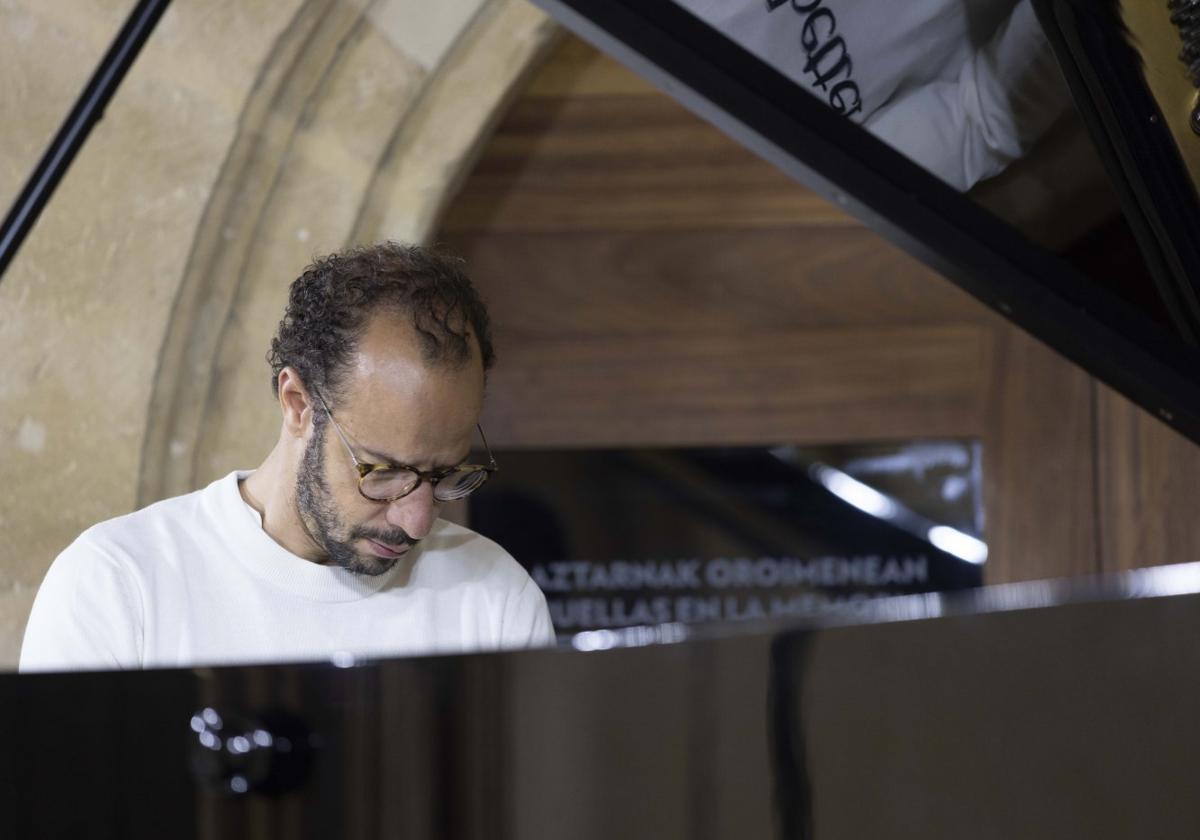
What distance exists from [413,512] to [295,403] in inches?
6.6

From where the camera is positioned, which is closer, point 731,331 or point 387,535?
point 387,535

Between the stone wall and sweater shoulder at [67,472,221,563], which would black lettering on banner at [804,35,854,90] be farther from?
the stone wall

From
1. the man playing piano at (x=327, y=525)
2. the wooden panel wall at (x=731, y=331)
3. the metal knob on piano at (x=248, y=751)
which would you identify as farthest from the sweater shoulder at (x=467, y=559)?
the wooden panel wall at (x=731, y=331)

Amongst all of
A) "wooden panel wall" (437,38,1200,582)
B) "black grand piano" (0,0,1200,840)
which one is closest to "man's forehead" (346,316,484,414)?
"black grand piano" (0,0,1200,840)

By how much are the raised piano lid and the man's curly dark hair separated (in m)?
0.55

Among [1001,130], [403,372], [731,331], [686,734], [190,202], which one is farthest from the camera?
[731,331]

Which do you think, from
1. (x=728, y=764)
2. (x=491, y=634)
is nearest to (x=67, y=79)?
(x=491, y=634)

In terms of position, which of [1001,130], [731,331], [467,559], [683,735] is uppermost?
[731,331]

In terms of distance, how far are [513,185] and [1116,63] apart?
1175 millimetres

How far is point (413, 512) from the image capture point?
45.1 inches

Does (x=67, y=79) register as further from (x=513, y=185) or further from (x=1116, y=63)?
(x=1116, y=63)

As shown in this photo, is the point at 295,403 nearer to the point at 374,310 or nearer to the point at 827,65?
the point at 374,310

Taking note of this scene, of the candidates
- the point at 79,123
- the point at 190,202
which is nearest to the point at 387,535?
the point at 79,123

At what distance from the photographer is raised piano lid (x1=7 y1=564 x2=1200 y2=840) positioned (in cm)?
59
